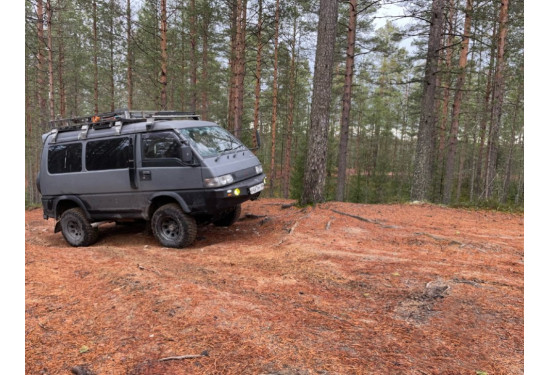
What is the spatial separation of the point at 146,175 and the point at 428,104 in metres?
9.32

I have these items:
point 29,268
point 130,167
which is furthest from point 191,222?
point 29,268

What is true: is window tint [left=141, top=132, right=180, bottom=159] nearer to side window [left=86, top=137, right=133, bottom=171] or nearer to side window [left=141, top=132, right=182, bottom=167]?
side window [left=141, top=132, right=182, bottom=167]

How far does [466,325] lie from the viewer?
2824 mm

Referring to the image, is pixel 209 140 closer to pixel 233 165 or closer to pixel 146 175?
pixel 233 165

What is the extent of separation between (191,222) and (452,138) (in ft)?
52.4

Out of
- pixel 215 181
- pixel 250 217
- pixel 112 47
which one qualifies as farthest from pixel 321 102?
pixel 112 47

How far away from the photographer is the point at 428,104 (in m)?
10.7

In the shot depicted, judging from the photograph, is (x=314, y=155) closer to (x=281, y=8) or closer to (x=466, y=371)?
(x=466, y=371)

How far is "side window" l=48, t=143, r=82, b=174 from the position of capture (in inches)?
279

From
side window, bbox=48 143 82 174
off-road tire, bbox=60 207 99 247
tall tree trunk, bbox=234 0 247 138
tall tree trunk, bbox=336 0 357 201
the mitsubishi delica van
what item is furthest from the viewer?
tall tree trunk, bbox=336 0 357 201

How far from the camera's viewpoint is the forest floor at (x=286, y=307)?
2322 mm

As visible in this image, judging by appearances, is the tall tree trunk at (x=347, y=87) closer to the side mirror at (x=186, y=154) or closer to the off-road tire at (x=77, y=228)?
the side mirror at (x=186, y=154)

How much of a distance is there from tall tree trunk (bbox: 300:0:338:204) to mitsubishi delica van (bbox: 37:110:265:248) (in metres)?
2.18

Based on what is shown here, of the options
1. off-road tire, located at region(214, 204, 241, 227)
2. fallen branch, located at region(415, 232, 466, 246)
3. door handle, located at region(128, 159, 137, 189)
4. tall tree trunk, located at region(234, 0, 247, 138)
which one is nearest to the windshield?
door handle, located at region(128, 159, 137, 189)
